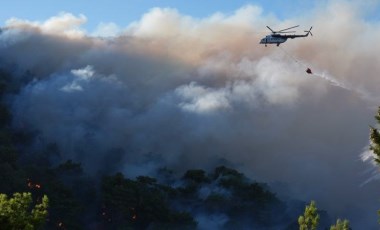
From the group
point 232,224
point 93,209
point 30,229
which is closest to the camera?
point 30,229

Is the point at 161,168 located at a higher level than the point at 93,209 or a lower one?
higher

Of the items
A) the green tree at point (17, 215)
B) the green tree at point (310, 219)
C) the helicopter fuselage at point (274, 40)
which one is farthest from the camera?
the helicopter fuselage at point (274, 40)

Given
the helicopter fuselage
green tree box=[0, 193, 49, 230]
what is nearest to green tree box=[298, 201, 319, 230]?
green tree box=[0, 193, 49, 230]

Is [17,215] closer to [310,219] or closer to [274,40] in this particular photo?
[310,219]

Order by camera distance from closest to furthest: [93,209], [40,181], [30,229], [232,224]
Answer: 1. [30,229]
2. [40,181]
3. [93,209]
4. [232,224]

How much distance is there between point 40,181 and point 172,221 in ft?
108

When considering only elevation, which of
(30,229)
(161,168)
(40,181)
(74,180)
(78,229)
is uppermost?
(161,168)

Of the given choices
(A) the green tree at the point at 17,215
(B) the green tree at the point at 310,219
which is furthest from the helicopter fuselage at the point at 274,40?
(A) the green tree at the point at 17,215

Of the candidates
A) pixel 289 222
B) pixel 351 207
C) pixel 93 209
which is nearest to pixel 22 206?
pixel 93 209

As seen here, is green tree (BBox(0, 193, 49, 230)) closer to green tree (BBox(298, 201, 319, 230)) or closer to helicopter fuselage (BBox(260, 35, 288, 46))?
green tree (BBox(298, 201, 319, 230))

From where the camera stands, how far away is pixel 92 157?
19388 cm

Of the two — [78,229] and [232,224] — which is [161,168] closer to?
[232,224]

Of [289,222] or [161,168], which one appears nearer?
[289,222]

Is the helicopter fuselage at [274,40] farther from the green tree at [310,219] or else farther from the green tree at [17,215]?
the green tree at [17,215]
